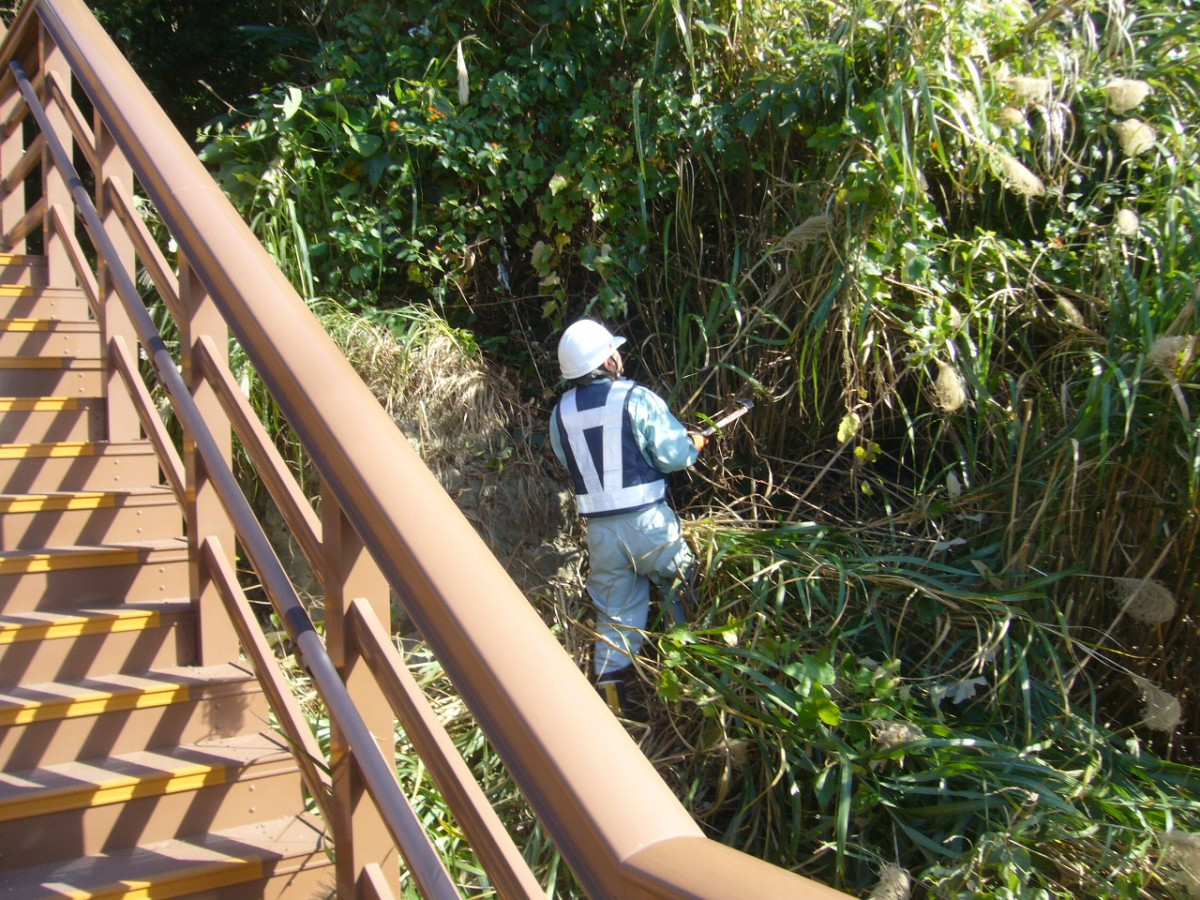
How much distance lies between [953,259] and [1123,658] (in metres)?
1.59

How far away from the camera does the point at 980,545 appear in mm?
3824

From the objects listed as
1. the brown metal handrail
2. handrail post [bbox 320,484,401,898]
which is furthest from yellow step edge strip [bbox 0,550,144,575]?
handrail post [bbox 320,484,401,898]

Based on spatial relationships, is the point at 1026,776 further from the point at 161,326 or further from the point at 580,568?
the point at 161,326

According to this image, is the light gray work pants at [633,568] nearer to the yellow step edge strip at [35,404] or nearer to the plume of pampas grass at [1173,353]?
the plume of pampas grass at [1173,353]

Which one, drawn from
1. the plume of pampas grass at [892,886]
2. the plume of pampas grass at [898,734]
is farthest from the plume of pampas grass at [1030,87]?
the plume of pampas grass at [892,886]

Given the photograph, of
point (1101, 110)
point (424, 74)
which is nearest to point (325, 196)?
point (424, 74)

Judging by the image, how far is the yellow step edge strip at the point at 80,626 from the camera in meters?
2.24

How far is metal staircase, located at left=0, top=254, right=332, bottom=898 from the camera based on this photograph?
6.41ft

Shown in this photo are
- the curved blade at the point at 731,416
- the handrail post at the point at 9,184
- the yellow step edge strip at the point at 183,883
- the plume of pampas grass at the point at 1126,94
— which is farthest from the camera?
the curved blade at the point at 731,416

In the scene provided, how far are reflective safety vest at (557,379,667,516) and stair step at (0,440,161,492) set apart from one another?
63.1 inches

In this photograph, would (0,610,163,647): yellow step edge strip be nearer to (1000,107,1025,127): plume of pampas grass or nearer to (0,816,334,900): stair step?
(0,816,334,900): stair step

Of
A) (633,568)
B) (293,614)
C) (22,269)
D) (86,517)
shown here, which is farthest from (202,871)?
(22,269)

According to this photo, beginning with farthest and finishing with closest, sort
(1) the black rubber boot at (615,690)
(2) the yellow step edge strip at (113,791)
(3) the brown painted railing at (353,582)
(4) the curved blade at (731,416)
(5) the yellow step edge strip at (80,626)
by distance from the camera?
1. (4) the curved blade at (731,416)
2. (1) the black rubber boot at (615,690)
3. (5) the yellow step edge strip at (80,626)
4. (2) the yellow step edge strip at (113,791)
5. (3) the brown painted railing at (353,582)

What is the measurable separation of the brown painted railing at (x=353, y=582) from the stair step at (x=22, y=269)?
67 centimetres
